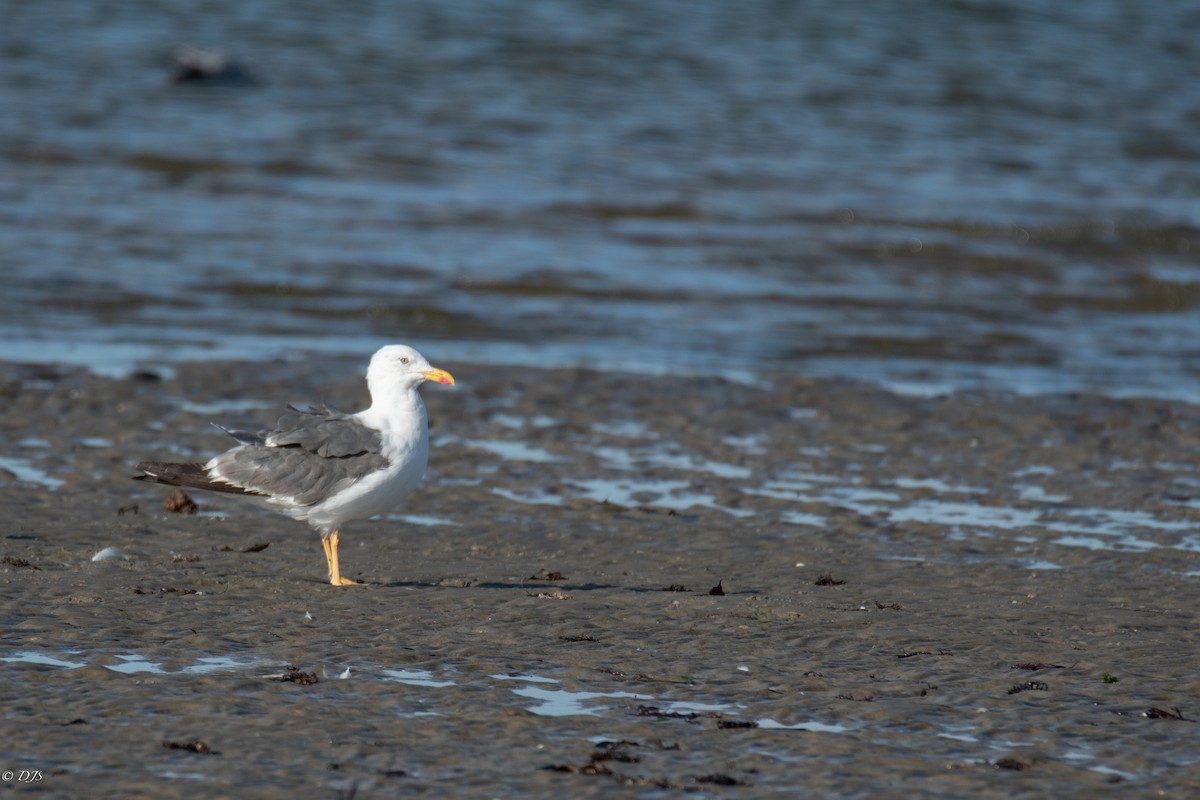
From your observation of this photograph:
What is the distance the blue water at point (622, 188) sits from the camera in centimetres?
1498

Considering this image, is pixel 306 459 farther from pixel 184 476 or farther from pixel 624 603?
pixel 624 603

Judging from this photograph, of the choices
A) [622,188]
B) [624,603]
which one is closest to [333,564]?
[624,603]

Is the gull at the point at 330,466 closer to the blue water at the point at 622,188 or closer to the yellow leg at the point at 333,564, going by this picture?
the yellow leg at the point at 333,564

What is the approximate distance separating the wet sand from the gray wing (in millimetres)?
445

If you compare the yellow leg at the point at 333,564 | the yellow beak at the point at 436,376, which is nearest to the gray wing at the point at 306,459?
the yellow leg at the point at 333,564

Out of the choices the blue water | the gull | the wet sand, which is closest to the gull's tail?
the gull

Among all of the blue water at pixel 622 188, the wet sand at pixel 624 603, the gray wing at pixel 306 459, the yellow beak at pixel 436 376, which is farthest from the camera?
the blue water at pixel 622 188

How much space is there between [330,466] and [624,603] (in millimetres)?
1565

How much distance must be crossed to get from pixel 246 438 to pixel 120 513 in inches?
53.6

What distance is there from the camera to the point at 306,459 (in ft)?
26.5

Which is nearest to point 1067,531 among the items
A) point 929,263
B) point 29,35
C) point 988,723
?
point 988,723

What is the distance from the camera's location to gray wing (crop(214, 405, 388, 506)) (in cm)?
796

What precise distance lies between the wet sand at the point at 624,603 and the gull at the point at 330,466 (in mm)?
359

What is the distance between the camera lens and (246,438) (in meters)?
8.16
